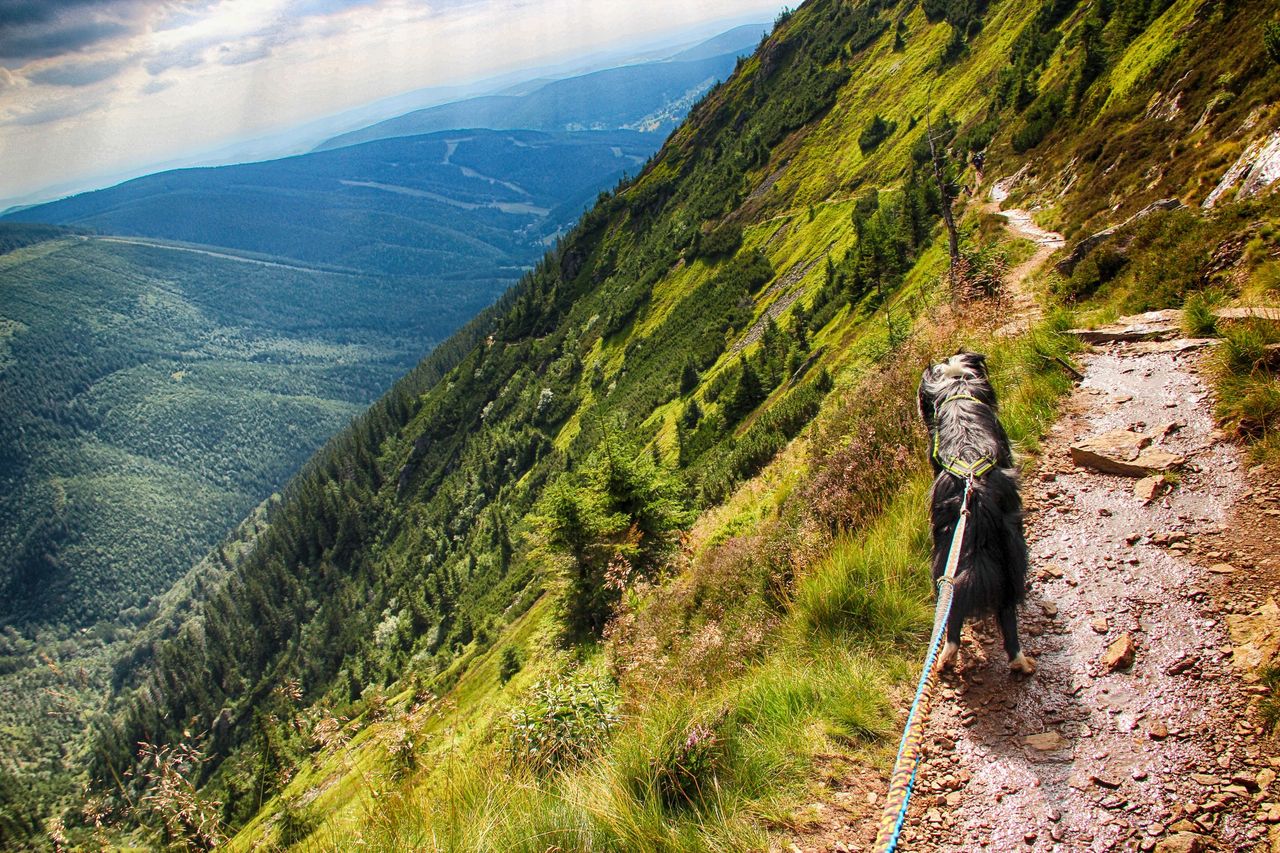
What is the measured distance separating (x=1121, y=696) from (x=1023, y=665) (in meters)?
0.58

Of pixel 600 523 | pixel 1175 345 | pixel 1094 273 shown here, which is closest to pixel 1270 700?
pixel 1175 345

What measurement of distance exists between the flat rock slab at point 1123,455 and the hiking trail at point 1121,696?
2.2 inches

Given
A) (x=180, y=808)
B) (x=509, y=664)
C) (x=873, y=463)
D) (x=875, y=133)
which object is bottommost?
(x=509, y=664)

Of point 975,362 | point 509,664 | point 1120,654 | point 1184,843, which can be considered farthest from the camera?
point 509,664

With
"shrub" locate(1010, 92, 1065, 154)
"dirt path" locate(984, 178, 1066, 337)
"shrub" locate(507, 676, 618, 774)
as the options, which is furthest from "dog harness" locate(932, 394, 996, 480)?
"shrub" locate(1010, 92, 1065, 154)

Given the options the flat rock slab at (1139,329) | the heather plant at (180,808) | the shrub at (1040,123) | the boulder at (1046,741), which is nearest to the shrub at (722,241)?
the shrub at (1040,123)

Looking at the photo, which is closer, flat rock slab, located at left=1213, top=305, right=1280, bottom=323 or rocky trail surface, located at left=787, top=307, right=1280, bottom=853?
rocky trail surface, located at left=787, top=307, right=1280, bottom=853

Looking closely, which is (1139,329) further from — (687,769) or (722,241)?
(722,241)

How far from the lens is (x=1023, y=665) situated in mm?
4305

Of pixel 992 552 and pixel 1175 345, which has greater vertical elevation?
pixel 992 552

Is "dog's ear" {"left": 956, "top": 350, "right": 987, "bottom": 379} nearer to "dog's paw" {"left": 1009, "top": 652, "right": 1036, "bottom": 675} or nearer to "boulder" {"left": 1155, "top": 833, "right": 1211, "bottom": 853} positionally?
"dog's paw" {"left": 1009, "top": 652, "right": 1036, "bottom": 675}

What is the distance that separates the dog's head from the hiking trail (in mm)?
1368

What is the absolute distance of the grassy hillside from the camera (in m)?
4.37

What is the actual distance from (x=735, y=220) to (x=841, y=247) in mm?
45969
